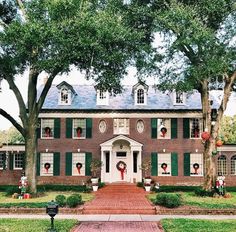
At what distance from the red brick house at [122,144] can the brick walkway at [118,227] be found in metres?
16.7

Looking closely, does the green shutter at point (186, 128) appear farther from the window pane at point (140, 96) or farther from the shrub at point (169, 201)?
the shrub at point (169, 201)

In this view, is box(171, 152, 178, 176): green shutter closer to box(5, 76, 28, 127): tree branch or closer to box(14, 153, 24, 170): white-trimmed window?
box(14, 153, 24, 170): white-trimmed window

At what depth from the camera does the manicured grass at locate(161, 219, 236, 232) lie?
1209cm

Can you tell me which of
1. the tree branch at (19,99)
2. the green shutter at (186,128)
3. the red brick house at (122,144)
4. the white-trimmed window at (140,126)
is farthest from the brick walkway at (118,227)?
the green shutter at (186,128)

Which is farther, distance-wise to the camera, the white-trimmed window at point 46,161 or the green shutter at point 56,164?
the white-trimmed window at point 46,161

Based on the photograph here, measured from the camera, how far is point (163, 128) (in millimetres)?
30625

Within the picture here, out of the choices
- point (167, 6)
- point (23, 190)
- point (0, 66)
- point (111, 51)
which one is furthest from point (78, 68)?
point (23, 190)

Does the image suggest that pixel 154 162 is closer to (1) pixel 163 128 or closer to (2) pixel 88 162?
(1) pixel 163 128

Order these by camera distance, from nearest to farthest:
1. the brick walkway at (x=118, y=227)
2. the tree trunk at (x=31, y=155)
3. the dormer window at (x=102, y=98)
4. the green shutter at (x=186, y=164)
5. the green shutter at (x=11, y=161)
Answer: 1. the brick walkway at (x=118, y=227)
2. the tree trunk at (x=31, y=155)
3. the green shutter at (x=186, y=164)
4. the green shutter at (x=11, y=161)
5. the dormer window at (x=102, y=98)

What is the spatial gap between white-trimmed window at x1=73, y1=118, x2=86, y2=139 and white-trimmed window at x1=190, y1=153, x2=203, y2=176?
8678mm

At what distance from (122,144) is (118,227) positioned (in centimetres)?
1806

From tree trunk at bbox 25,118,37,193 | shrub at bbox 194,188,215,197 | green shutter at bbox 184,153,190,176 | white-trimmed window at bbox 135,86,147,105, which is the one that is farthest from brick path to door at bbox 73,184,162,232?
white-trimmed window at bbox 135,86,147,105

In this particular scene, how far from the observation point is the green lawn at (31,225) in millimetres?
11961

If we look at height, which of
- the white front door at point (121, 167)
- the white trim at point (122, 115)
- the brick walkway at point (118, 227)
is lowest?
the brick walkway at point (118, 227)
